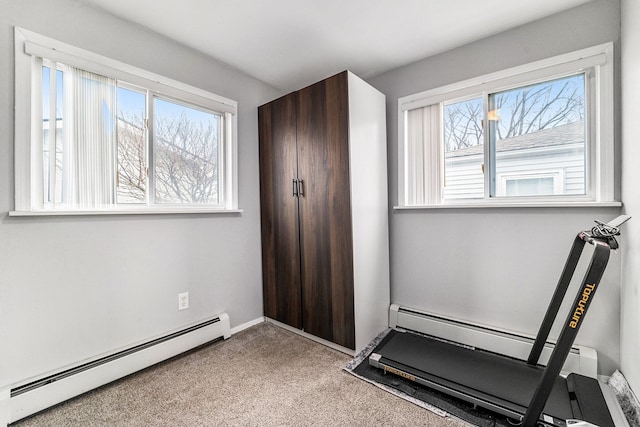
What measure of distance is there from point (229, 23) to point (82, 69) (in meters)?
0.98

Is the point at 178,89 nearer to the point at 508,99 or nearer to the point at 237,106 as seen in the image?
the point at 237,106

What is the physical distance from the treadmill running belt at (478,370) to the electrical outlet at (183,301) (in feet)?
4.96

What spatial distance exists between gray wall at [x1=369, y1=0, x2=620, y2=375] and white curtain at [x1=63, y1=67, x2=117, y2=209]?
2.21 m

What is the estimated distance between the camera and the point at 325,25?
199cm

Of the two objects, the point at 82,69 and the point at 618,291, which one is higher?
the point at 82,69

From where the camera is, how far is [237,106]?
258 cm

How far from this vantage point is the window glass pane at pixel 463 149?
7.38ft


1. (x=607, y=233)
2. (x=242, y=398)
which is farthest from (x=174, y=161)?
(x=607, y=233)

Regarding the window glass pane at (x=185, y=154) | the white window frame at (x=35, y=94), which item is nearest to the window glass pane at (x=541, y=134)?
the window glass pane at (x=185, y=154)

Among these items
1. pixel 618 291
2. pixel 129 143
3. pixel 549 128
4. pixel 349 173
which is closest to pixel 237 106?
pixel 129 143

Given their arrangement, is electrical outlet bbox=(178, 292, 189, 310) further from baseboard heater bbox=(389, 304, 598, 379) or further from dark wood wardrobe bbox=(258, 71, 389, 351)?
baseboard heater bbox=(389, 304, 598, 379)

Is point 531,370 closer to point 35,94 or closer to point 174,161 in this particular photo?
point 174,161

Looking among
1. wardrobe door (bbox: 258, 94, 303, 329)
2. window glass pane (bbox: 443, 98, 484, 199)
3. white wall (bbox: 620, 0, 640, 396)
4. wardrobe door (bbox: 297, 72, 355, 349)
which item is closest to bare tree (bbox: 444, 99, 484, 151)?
window glass pane (bbox: 443, 98, 484, 199)

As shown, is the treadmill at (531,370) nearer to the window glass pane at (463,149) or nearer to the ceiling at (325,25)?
the window glass pane at (463,149)
